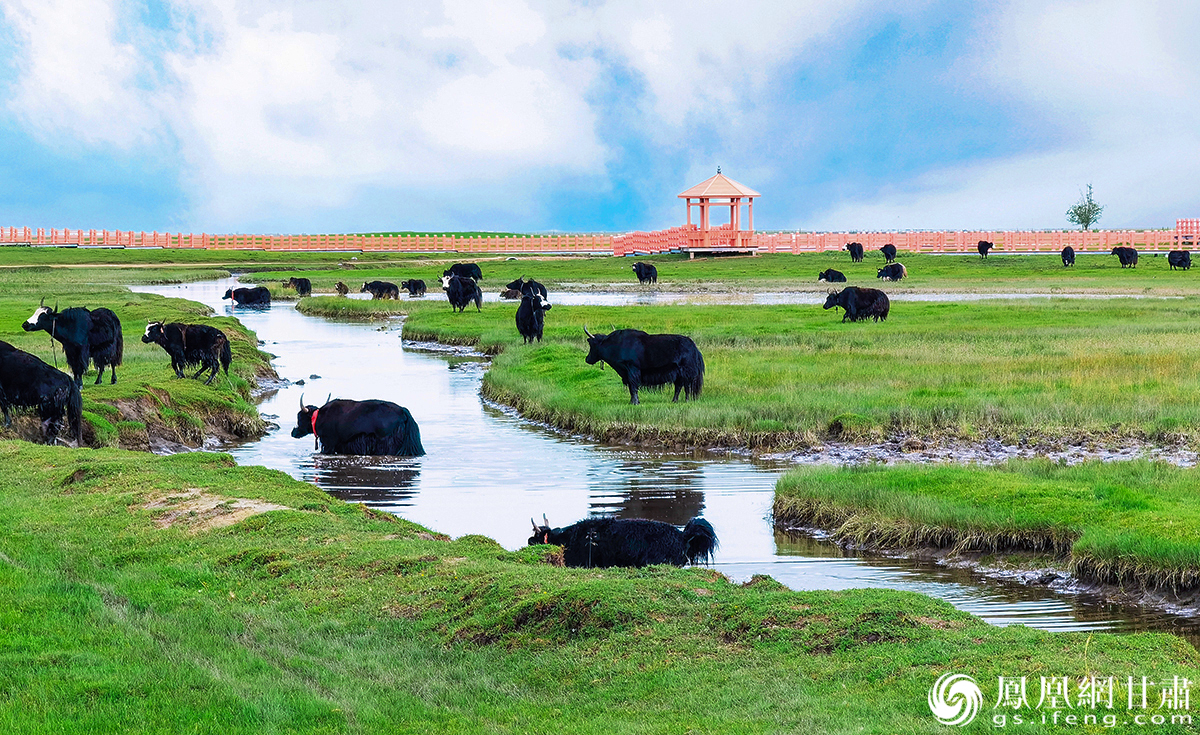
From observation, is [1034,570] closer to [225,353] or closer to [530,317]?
[225,353]

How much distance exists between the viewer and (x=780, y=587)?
28.1 ft

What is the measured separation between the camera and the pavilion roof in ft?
245

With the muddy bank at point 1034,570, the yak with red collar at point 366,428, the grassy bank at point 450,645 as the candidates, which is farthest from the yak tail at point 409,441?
the grassy bank at point 450,645

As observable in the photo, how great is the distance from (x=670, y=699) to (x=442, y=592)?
2.52 m

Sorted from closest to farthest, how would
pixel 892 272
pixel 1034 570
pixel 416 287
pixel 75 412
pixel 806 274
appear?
pixel 1034 570
pixel 75 412
pixel 416 287
pixel 892 272
pixel 806 274

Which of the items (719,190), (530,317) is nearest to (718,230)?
(719,190)

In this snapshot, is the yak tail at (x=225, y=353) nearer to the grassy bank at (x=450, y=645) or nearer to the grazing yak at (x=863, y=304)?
the grassy bank at (x=450, y=645)

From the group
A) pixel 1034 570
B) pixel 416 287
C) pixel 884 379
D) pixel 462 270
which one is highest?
pixel 462 270

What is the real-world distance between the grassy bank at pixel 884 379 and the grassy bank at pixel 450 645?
905 cm

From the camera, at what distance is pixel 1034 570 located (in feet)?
37.0

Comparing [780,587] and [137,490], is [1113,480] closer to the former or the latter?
[780,587]

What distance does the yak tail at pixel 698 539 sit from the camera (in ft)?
35.9

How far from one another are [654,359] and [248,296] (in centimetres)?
3166

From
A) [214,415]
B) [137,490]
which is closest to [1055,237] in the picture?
[214,415]
